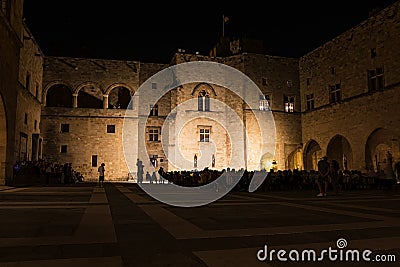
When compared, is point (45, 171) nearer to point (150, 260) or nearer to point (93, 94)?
point (93, 94)

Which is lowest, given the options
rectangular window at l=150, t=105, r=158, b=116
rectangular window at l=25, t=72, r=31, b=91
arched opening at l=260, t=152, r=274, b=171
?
arched opening at l=260, t=152, r=274, b=171

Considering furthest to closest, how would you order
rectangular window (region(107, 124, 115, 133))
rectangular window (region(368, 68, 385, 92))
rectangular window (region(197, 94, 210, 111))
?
1. rectangular window (region(107, 124, 115, 133))
2. rectangular window (region(197, 94, 210, 111))
3. rectangular window (region(368, 68, 385, 92))

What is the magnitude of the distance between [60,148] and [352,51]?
79.7 ft

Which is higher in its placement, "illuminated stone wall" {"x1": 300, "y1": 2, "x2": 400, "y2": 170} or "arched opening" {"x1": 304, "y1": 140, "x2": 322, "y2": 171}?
"illuminated stone wall" {"x1": 300, "y1": 2, "x2": 400, "y2": 170}

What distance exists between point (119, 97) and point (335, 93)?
19.6 metres

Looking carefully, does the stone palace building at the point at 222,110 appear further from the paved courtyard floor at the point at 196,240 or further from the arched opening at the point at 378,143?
the paved courtyard floor at the point at 196,240

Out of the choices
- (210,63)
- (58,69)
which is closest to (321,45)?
(210,63)

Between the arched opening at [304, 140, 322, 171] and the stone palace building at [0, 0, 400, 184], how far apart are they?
8 cm

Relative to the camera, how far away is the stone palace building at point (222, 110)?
2308cm

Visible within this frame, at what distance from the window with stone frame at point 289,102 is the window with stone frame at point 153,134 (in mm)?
11506

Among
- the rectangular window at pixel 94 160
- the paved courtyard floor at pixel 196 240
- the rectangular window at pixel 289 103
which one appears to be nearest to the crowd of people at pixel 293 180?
the paved courtyard floor at pixel 196 240

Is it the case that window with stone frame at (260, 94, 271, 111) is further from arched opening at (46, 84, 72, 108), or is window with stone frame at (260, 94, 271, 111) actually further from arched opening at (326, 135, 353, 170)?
arched opening at (46, 84, 72, 108)

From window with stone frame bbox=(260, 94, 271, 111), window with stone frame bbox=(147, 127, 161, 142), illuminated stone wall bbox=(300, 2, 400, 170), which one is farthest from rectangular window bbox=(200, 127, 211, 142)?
illuminated stone wall bbox=(300, 2, 400, 170)

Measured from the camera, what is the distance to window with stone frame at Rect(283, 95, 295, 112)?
A: 30.2 m
